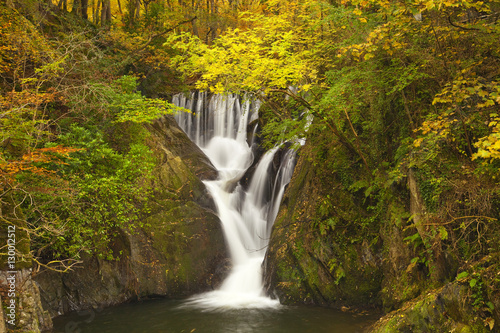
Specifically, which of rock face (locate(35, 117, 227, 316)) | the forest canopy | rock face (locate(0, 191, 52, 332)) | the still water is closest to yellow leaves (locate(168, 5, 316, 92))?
the forest canopy

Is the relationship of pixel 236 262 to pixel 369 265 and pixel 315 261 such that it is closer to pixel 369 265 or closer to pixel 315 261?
pixel 315 261

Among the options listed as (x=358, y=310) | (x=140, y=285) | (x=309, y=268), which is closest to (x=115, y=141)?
(x=140, y=285)

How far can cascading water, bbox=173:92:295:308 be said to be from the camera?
31.5 ft

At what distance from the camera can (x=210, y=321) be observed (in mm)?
7719

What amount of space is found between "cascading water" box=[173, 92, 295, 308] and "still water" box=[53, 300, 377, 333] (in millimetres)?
650

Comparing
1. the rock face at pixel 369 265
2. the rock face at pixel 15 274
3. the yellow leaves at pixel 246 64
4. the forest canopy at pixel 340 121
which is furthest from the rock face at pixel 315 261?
the rock face at pixel 15 274

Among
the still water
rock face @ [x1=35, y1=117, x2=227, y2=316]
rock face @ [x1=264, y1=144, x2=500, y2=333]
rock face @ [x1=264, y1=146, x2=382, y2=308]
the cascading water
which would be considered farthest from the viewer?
the cascading water

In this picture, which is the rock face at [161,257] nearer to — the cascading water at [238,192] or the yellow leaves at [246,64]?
the cascading water at [238,192]

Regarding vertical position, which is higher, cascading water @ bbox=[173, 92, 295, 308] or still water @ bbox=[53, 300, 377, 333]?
cascading water @ bbox=[173, 92, 295, 308]

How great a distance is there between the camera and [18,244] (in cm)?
575

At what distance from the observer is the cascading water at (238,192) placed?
9602 mm

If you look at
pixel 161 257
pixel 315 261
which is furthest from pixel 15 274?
pixel 315 261

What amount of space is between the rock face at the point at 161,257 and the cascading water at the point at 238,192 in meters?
0.59

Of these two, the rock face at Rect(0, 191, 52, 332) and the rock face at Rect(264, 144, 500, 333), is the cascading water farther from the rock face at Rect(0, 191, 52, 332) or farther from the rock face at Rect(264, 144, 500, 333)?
the rock face at Rect(0, 191, 52, 332)
